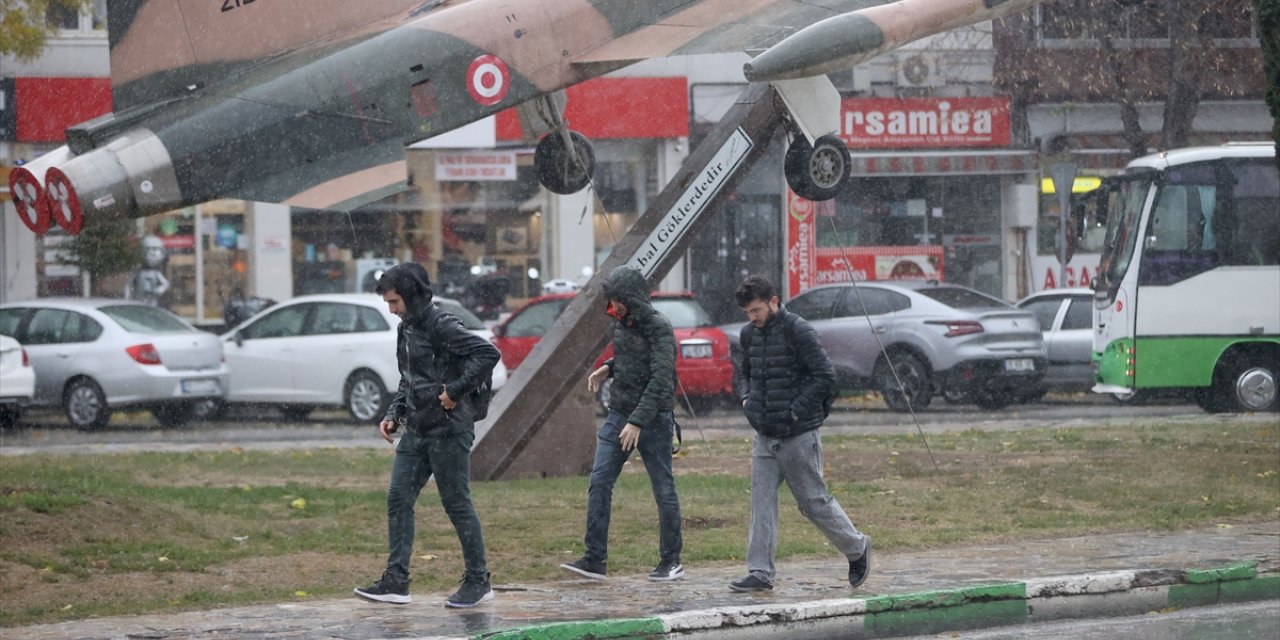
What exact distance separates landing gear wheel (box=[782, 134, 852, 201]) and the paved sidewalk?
4.36m

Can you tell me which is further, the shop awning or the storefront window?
the storefront window

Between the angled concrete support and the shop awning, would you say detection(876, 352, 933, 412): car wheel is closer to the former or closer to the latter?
the angled concrete support

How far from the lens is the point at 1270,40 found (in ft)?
46.3

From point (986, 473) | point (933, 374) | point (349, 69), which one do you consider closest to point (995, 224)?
point (933, 374)

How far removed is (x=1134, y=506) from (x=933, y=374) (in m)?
9.87

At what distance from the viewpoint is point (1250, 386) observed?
21.0 m

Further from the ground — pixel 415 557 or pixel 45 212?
pixel 45 212

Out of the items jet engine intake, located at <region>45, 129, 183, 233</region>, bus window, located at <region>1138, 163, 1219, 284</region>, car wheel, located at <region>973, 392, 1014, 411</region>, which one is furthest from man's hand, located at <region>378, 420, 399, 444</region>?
car wheel, located at <region>973, 392, 1014, 411</region>

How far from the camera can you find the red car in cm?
→ 2284

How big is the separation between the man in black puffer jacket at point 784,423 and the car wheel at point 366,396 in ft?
42.8

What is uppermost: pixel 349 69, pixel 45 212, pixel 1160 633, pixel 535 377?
pixel 349 69

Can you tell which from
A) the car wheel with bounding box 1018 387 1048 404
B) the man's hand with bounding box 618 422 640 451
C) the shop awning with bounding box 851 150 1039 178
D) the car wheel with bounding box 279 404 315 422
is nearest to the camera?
the man's hand with bounding box 618 422 640 451

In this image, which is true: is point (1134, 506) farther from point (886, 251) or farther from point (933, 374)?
point (886, 251)

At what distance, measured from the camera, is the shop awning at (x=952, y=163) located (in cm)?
3275
